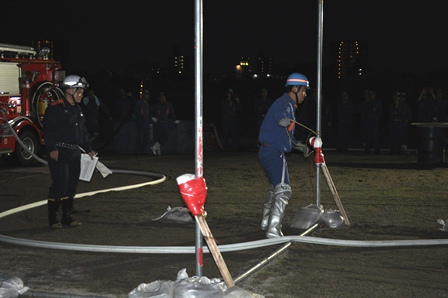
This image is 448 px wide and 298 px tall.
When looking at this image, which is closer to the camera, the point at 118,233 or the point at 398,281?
the point at 398,281

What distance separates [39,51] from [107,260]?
38.9 ft

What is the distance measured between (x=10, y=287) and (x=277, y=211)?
10.6 ft

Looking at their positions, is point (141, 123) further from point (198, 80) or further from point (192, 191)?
point (198, 80)

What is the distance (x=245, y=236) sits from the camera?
8.02m

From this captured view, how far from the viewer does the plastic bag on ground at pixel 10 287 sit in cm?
543

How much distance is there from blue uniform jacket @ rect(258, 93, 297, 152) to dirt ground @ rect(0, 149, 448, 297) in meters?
1.14

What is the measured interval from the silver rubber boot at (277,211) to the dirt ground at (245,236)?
0.85ft

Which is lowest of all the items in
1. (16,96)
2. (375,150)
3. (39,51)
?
(375,150)

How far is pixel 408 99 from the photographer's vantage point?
38781 millimetres

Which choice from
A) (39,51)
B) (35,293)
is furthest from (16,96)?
(35,293)

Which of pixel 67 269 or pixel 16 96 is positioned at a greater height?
pixel 16 96

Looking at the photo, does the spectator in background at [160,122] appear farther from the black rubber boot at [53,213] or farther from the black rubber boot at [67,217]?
the black rubber boot at [53,213]

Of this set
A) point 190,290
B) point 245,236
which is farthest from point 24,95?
point 190,290

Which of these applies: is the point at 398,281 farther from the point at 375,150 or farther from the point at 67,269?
the point at 375,150
